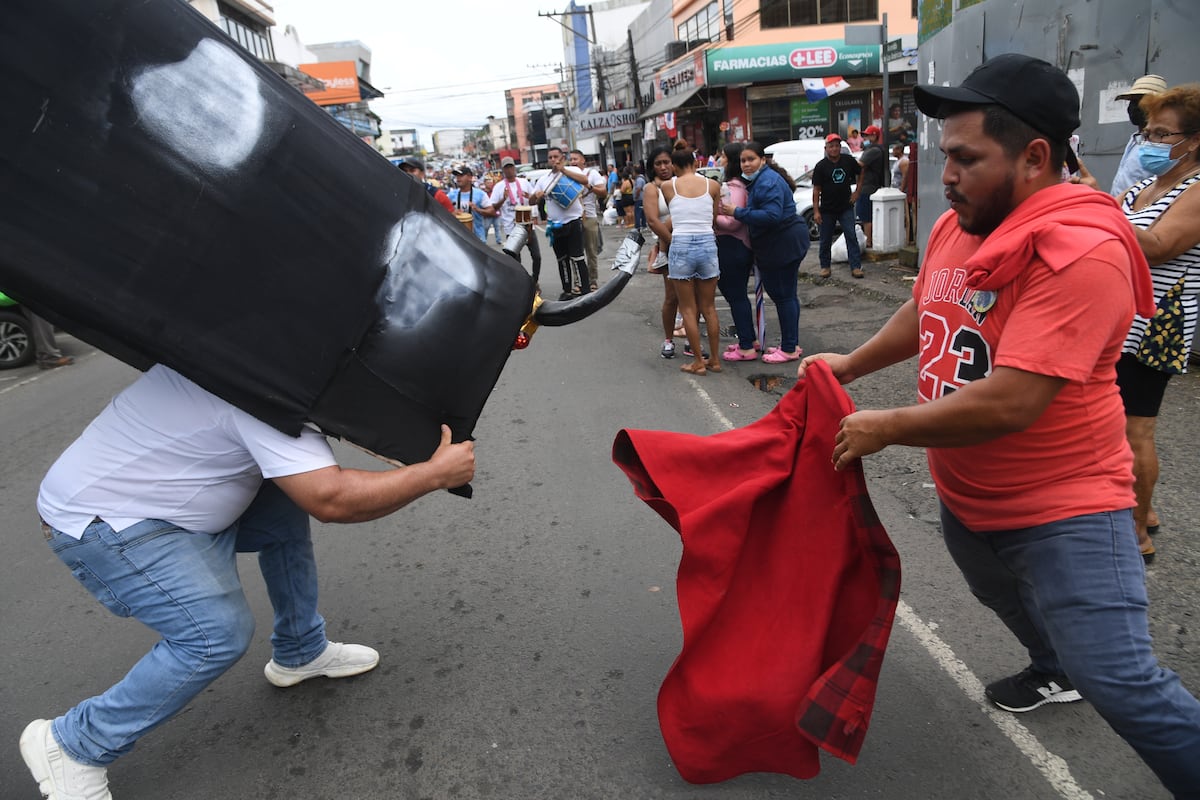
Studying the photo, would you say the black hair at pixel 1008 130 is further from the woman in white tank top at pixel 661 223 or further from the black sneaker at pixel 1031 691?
the woman in white tank top at pixel 661 223

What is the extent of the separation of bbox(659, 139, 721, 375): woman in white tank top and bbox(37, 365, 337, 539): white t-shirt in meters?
5.08

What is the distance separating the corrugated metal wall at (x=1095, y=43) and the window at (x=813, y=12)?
2240cm

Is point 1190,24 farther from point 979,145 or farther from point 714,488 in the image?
point 714,488

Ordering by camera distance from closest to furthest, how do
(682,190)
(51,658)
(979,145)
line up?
(979,145) → (51,658) → (682,190)

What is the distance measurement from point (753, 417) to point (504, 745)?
3499 mm

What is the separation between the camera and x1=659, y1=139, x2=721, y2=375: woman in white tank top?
671 cm

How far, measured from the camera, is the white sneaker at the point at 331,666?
117 inches

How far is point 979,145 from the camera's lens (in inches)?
71.4

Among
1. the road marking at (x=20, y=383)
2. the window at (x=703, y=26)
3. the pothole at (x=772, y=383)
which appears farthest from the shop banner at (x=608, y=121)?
the pothole at (x=772, y=383)

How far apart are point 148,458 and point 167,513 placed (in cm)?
16

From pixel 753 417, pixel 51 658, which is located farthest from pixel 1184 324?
pixel 51 658

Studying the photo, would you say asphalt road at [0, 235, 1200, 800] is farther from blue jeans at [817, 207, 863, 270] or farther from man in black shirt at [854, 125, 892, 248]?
man in black shirt at [854, 125, 892, 248]

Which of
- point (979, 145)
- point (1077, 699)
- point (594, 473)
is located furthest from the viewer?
point (594, 473)

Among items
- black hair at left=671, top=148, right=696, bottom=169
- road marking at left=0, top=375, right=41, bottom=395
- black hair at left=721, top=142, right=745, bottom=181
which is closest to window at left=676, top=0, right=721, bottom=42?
black hair at left=721, top=142, right=745, bottom=181
